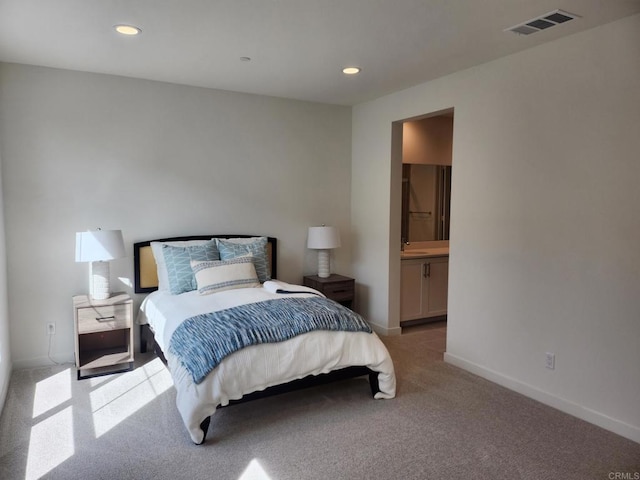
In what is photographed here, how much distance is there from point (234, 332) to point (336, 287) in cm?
210

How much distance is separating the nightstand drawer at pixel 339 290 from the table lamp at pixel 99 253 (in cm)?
205

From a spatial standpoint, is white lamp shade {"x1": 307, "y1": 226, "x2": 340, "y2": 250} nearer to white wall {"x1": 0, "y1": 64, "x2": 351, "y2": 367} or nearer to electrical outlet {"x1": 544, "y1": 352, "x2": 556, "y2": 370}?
white wall {"x1": 0, "y1": 64, "x2": 351, "y2": 367}

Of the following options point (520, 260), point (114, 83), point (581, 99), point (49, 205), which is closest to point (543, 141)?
point (581, 99)

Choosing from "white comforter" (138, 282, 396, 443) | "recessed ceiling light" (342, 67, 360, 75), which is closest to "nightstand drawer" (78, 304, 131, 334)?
"white comforter" (138, 282, 396, 443)

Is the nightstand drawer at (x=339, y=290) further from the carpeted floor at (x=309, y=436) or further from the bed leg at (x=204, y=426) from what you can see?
the bed leg at (x=204, y=426)

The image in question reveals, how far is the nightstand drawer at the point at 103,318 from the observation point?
3609mm

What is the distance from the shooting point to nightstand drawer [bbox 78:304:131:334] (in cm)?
361

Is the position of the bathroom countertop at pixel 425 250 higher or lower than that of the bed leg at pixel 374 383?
higher

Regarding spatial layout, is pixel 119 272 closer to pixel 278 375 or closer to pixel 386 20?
pixel 278 375

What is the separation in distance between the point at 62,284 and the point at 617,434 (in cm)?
432

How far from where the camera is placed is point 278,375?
2.89 metres

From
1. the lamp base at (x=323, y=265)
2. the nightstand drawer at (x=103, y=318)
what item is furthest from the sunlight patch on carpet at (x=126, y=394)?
the lamp base at (x=323, y=265)

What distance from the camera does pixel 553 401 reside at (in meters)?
3.21

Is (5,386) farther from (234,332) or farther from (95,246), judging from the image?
(234,332)
